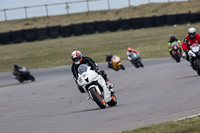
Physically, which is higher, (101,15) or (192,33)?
(192,33)

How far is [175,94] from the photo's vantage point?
384 inches

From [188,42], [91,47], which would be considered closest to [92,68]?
A: [188,42]

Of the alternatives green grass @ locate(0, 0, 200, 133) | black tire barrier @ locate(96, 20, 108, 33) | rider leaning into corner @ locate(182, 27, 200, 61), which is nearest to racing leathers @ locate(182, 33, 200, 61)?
rider leaning into corner @ locate(182, 27, 200, 61)

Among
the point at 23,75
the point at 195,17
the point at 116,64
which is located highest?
the point at 195,17

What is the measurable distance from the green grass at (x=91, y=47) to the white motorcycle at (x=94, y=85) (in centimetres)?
1872

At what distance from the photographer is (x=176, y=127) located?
562 cm

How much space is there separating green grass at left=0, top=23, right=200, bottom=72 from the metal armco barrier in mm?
426

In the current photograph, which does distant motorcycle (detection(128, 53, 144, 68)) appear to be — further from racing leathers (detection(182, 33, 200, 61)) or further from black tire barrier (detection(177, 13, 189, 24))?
black tire barrier (detection(177, 13, 189, 24))

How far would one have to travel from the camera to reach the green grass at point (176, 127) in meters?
5.36

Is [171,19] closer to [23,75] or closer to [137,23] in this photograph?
[137,23]

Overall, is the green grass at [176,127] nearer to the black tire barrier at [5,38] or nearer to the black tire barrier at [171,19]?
the black tire barrier at [171,19]

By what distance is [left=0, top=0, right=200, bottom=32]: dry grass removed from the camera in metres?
39.7

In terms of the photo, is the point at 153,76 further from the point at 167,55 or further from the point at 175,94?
the point at 167,55

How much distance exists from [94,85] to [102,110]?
513 millimetres
